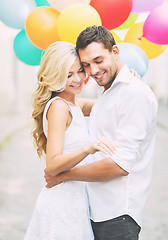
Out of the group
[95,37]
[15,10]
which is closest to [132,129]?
[95,37]

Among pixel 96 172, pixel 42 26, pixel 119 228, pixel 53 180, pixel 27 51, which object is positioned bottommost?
pixel 119 228

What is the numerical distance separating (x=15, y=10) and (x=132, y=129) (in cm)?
149

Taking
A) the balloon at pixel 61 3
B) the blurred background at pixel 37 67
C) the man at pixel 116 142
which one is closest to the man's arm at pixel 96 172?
the man at pixel 116 142

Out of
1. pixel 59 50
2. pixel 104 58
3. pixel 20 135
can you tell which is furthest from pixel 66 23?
pixel 20 135

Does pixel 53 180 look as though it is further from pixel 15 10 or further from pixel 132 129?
pixel 15 10

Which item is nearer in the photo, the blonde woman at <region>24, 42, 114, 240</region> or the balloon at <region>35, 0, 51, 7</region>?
the blonde woman at <region>24, 42, 114, 240</region>

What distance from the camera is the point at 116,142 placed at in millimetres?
1963

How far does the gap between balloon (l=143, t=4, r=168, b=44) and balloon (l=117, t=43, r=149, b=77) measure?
206 millimetres

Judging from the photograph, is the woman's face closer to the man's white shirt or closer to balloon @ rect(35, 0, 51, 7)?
the man's white shirt

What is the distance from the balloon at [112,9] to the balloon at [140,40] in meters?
0.27

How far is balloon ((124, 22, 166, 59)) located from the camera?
295 cm

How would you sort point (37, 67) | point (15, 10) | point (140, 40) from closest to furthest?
point (15, 10), point (140, 40), point (37, 67)

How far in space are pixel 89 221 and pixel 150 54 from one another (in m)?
1.55

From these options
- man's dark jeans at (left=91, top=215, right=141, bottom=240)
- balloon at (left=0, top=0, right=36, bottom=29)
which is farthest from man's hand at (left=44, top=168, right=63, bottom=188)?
balloon at (left=0, top=0, right=36, bottom=29)
